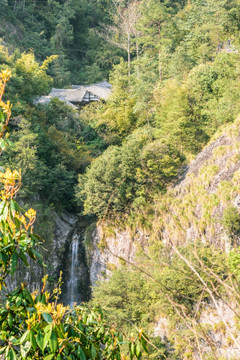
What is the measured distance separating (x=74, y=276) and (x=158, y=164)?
22.5 ft

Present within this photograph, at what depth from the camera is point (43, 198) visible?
16922 millimetres

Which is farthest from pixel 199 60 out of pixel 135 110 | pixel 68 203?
pixel 68 203

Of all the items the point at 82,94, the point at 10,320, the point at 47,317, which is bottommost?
the point at 82,94

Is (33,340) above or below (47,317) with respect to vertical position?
below

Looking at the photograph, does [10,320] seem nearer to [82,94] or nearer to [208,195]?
[208,195]

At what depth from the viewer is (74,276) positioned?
15.8 m

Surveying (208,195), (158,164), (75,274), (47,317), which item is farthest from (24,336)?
(75,274)

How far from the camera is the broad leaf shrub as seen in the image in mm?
1894

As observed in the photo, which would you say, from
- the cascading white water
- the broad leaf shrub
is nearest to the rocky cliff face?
the cascading white water

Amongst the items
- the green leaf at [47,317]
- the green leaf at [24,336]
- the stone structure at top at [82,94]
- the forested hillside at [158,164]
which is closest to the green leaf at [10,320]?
the green leaf at [24,336]

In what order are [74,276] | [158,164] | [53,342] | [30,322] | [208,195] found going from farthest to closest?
[74,276] → [158,164] → [208,195] → [30,322] → [53,342]

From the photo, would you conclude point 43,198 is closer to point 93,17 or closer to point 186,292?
point 186,292

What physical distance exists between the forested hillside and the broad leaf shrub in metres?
4.99

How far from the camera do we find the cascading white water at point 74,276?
15.4 metres
